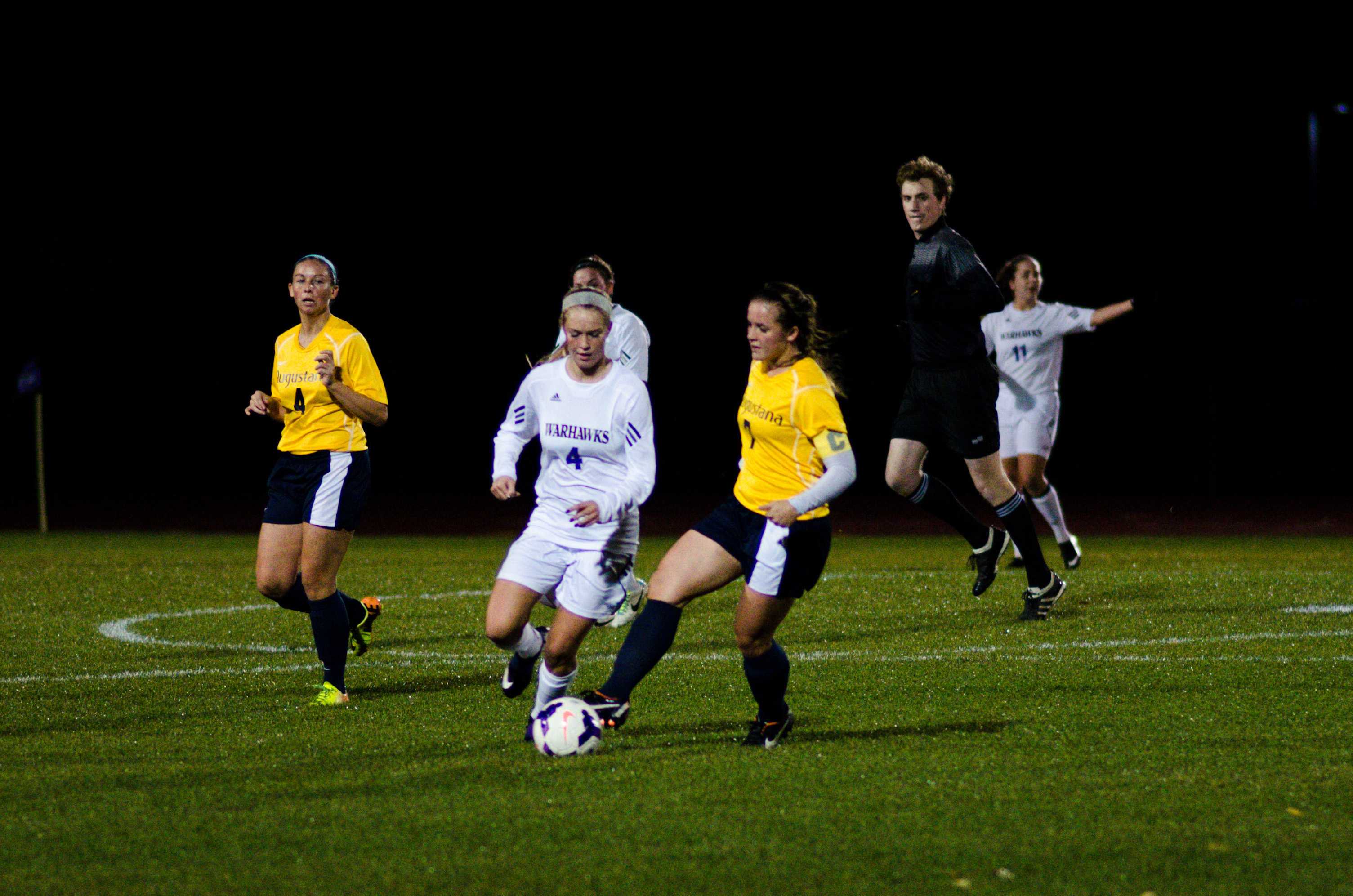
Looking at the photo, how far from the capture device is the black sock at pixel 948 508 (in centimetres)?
936

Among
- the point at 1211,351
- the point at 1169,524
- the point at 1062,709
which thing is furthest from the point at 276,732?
the point at 1211,351

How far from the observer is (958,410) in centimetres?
905

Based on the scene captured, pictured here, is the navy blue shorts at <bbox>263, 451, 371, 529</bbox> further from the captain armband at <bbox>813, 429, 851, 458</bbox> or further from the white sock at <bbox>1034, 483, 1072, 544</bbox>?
the white sock at <bbox>1034, 483, 1072, 544</bbox>

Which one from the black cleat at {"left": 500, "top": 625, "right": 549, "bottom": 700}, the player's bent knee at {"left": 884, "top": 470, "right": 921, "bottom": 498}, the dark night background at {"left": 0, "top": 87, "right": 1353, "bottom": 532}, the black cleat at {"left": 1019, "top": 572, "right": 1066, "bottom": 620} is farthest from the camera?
the dark night background at {"left": 0, "top": 87, "right": 1353, "bottom": 532}

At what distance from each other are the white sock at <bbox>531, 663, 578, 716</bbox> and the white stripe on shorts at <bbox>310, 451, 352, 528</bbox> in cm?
166

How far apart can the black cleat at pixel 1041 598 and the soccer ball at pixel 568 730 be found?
14.1ft

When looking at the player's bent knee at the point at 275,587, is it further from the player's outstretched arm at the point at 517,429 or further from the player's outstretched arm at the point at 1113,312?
the player's outstretched arm at the point at 1113,312

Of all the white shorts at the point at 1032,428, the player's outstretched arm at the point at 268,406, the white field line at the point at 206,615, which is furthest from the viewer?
the white shorts at the point at 1032,428

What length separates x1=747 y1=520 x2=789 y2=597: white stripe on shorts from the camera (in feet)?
18.8

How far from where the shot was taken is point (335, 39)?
2802 cm

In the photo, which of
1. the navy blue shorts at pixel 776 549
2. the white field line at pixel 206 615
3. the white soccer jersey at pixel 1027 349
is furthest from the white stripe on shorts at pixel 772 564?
the white soccer jersey at pixel 1027 349

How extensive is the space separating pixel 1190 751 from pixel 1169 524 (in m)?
14.5

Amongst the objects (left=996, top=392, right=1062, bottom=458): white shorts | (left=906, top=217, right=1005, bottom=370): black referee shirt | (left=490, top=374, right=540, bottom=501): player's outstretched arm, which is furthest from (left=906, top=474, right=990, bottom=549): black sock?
(left=490, top=374, right=540, bottom=501): player's outstretched arm

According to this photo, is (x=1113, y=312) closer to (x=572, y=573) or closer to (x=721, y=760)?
(x=572, y=573)
